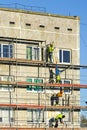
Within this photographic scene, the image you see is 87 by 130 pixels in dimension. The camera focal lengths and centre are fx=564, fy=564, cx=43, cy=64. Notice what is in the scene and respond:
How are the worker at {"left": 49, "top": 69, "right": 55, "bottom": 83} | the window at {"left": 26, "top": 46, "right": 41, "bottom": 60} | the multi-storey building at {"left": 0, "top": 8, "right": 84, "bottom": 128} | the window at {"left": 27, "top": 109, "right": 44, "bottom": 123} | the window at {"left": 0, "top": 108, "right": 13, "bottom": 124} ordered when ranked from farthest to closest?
the worker at {"left": 49, "top": 69, "right": 55, "bottom": 83} → the window at {"left": 26, "top": 46, "right": 41, "bottom": 60} → the window at {"left": 27, "top": 109, "right": 44, "bottom": 123} → the multi-storey building at {"left": 0, "top": 8, "right": 84, "bottom": 128} → the window at {"left": 0, "top": 108, "right": 13, "bottom": 124}

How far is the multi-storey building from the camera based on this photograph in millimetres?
41750

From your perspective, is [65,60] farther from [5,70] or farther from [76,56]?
[5,70]

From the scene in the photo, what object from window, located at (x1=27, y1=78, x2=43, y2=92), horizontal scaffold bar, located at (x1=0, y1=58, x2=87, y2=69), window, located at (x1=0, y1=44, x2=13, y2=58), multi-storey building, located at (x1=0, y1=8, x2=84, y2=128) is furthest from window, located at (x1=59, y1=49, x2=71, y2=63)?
window, located at (x1=0, y1=44, x2=13, y2=58)

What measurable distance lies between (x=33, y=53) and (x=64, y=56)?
274 centimetres

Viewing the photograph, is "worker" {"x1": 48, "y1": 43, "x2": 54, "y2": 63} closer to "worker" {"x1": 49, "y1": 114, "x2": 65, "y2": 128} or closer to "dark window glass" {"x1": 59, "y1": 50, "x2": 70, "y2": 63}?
"dark window glass" {"x1": 59, "y1": 50, "x2": 70, "y2": 63}

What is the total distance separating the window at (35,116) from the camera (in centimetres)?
4242

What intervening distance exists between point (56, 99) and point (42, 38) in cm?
487

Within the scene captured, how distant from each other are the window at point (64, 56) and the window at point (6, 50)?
14.6ft

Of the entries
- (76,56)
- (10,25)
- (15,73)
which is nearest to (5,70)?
(15,73)

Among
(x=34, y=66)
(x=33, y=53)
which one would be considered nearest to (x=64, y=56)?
(x=33, y=53)

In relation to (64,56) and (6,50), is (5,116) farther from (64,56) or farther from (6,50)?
(64,56)

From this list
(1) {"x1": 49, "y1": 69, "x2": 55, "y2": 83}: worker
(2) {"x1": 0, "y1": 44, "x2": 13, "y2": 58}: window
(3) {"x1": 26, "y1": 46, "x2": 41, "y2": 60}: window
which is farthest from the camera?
(1) {"x1": 49, "y1": 69, "x2": 55, "y2": 83}: worker

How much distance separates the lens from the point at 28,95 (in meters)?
42.6

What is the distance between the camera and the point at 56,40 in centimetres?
4466
